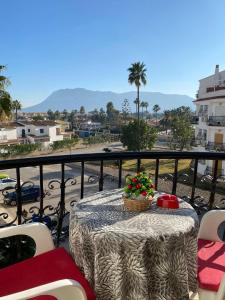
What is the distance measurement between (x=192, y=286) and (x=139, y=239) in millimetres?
562

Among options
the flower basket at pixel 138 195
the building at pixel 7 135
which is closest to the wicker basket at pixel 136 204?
the flower basket at pixel 138 195

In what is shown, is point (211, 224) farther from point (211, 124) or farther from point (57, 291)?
point (211, 124)

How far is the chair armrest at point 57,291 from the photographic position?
1.15m

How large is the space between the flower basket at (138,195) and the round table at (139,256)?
129 mm

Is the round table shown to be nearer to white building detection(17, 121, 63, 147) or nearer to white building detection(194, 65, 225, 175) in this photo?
white building detection(194, 65, 225, 175)

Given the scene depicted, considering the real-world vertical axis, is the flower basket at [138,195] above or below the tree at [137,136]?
above

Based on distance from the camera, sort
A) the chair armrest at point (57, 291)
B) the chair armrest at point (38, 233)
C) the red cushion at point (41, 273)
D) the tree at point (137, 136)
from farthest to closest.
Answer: the tree at point (137, 136) → the chair armrest at point (38, 233) → the red cushion at point (41, 273) → the chair armrest at point (57, 291)

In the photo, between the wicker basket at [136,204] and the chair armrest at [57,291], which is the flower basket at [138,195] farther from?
the chair armrest at [57,291]

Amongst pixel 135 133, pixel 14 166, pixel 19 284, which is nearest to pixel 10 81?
pixel 14 166

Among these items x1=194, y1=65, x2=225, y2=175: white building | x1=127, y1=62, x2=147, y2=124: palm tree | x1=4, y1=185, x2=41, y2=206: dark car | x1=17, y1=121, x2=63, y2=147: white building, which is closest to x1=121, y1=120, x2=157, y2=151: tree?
x1=127, y1=62, x2=147, y2=124: palm tree

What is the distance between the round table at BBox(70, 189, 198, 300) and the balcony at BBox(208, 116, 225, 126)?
63.3 ft

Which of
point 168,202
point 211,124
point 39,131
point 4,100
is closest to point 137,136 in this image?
point 211,124

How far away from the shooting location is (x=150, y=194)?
1.90 meters

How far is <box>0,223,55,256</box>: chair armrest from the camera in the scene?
6.02 feet
